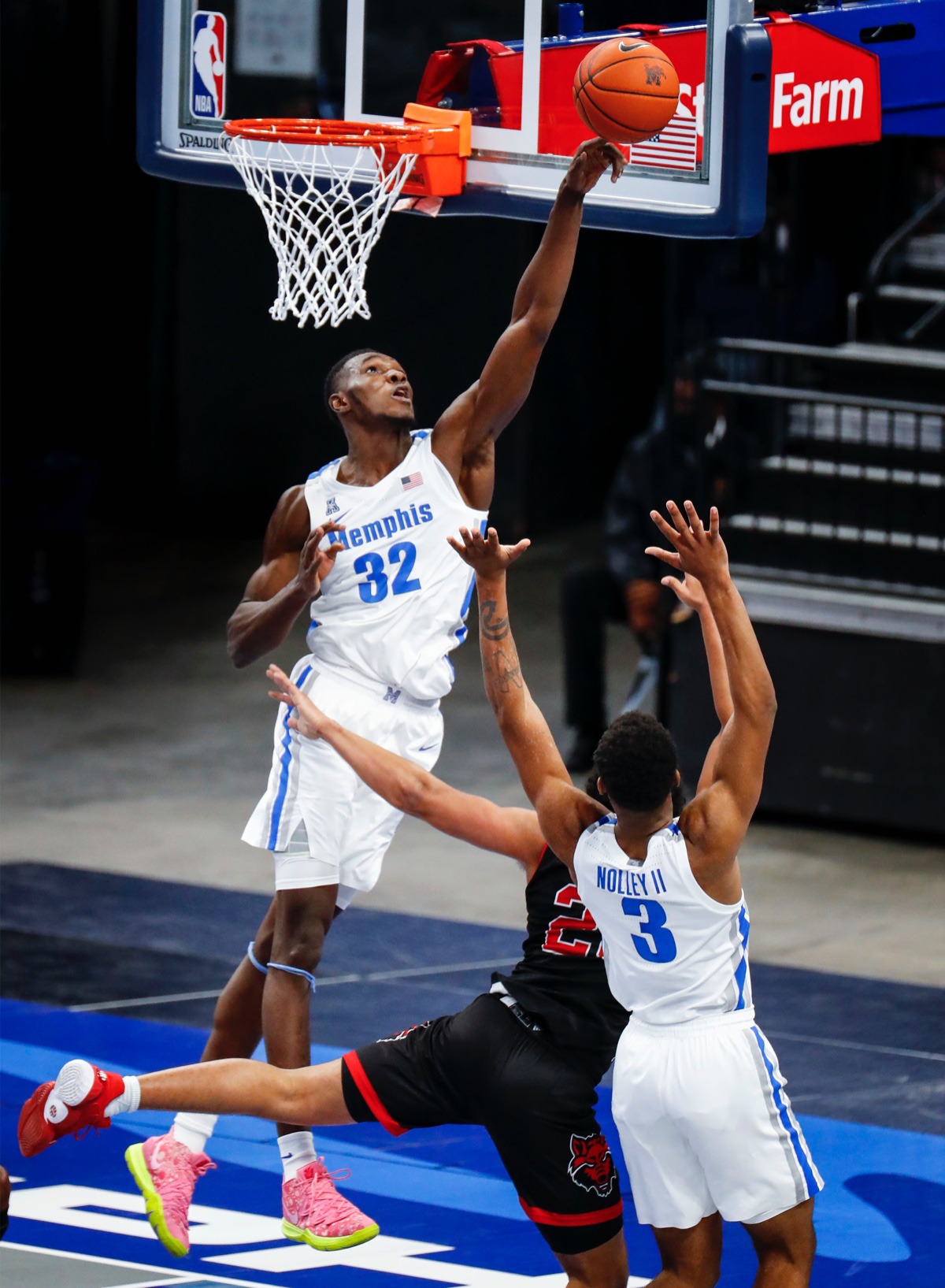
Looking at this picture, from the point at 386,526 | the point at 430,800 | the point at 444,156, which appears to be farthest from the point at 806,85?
the point at 430,800

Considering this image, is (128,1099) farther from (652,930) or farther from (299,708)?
(652,930)

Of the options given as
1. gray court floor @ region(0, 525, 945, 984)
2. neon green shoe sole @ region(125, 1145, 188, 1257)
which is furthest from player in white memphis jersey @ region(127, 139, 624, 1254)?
gray court floor @ region(0, 525, 945, 984)

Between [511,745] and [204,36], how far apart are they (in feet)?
10.4

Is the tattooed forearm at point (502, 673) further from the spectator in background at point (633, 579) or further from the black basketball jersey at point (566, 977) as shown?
the spectator in background at point (633, 579)

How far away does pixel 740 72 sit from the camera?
562cm

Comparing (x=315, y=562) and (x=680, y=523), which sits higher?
(x=680, y=523)

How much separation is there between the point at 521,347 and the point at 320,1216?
2.33 metres

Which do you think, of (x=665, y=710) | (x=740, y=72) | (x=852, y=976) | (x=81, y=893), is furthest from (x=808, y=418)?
(x=740, y=72)

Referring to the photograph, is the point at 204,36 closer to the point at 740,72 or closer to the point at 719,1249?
the point at 740,72

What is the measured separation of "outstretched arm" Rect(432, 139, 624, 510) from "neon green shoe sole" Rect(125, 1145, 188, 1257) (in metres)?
2.01

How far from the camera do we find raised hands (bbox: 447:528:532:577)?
479 centimetres

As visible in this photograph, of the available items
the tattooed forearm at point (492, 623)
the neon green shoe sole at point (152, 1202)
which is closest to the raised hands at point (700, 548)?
the tattooed forearm at point (492, 623)

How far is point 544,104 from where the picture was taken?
20.2 ft

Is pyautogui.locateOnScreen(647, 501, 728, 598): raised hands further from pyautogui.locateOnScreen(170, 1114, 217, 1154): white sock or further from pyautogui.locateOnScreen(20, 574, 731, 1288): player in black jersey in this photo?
pyautogui.locateOnScreen(170, 1114, 217, 1154): white sock
